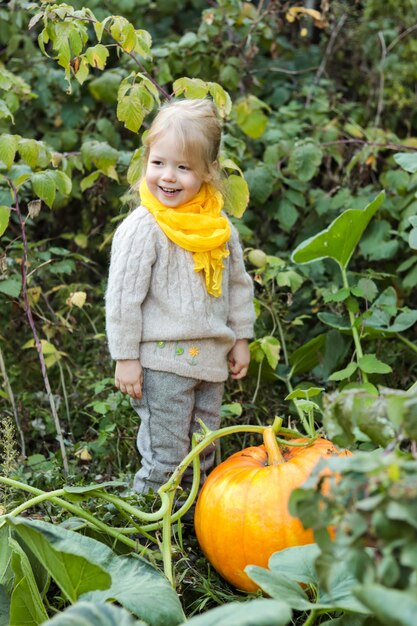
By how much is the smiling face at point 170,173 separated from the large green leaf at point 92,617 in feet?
4.25

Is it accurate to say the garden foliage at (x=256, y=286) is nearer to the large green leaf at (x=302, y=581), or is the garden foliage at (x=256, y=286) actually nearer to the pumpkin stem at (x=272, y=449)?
the large green leaf at (x=302, y=581)

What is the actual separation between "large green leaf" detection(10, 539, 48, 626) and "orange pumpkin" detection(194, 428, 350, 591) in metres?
0.48

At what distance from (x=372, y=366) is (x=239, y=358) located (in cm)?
40

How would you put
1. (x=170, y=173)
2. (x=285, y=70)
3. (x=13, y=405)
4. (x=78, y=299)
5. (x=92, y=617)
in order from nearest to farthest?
(x=92, y=617), (x=170, y=173), (x=13, y=405), (x=78, y=299), (x=285, y=70)

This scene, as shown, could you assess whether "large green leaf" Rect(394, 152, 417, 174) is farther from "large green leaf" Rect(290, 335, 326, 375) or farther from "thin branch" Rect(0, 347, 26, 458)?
"thin branch" Rect(0, 347, 26, 458)

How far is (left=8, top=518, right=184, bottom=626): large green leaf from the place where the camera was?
161 centimetres

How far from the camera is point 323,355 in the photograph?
304cm

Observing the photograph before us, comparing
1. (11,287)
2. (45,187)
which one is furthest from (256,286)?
(45,187)

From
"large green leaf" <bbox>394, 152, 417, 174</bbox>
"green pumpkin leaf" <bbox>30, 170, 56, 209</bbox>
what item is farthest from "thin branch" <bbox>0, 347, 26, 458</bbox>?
"large green leaf" <bbox>394, 152, 417, 174</bbox>

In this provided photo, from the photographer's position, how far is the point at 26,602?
1.81 meters

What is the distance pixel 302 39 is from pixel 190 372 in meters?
2.77

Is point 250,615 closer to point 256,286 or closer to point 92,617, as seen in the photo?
point 92,617

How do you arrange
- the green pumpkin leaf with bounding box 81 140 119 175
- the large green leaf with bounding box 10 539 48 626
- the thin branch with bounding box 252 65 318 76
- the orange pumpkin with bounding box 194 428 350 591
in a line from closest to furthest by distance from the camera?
the large green leaf with bounding box 10 539 48 626, the orange pumpkin with bounding box 194 428 350 591, the green pumpkin leaf with bounding box 81 140 119 175, the thin branch with bounding box 252 65 318 76

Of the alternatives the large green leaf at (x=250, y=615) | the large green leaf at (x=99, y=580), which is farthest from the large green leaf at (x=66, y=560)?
the large green leaf at (x=250, y=615)
